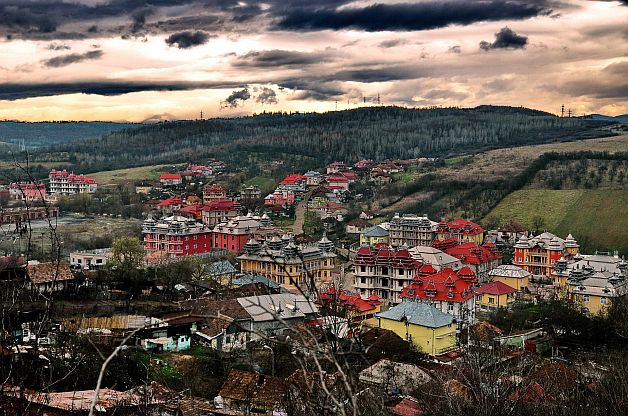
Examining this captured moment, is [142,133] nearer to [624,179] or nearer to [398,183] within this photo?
[398,183]

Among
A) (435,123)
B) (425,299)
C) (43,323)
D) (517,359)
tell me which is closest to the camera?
(43,323)

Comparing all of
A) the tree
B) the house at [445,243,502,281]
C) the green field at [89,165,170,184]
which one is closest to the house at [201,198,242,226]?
the tree

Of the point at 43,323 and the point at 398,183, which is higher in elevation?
the point at 43,323

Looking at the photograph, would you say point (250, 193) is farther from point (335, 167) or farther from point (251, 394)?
point (251, 394)

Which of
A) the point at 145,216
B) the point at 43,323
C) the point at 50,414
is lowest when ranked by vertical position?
the point at 145,216

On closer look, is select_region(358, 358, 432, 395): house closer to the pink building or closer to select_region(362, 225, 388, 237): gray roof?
select_region(362, 225, 388, 237): gray roof

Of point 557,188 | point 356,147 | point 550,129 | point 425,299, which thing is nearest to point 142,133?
point 356,147

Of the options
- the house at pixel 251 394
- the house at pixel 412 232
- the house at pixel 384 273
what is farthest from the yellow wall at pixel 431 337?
the house at pixel 412 232
